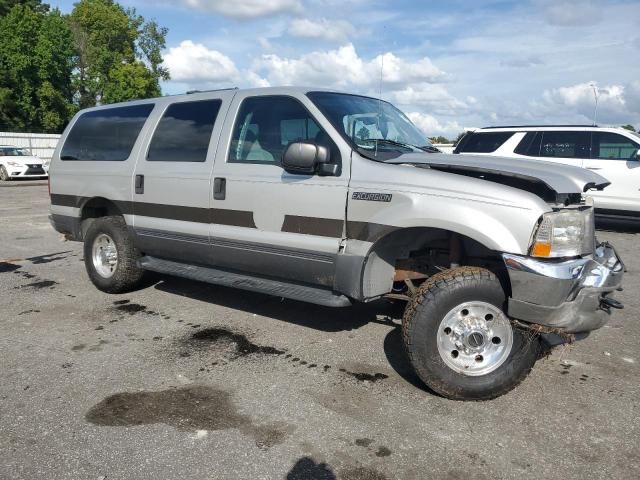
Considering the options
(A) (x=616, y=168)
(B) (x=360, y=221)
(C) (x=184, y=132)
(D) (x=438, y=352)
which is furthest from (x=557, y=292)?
(A) (x=616, y=168)

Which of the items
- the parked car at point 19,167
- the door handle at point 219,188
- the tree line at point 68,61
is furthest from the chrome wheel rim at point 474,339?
the tree line at point 68,61

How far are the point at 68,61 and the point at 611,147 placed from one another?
48665 millimetres

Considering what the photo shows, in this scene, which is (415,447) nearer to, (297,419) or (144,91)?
(297,419)

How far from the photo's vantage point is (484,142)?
10.8 metres

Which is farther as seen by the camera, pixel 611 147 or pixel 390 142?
pixel 611 147

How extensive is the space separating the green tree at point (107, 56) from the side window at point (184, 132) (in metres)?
51.8

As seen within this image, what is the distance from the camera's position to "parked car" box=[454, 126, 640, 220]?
10102mm

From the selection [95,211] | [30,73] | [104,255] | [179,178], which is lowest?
[104,255]

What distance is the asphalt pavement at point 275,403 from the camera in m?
2.86

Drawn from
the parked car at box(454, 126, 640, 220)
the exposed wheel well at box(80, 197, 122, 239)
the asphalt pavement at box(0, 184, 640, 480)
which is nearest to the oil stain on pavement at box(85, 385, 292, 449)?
the asphalt pavement at box(0, 184, 640, 480)

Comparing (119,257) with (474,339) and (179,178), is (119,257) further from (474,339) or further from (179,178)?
(474,339)

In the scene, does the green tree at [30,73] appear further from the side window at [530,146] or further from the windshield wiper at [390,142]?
the windshield wiper at [390,142]

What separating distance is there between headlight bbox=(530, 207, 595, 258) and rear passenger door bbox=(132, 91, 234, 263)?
2.74 metres

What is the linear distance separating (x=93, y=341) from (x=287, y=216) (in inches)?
76.0
